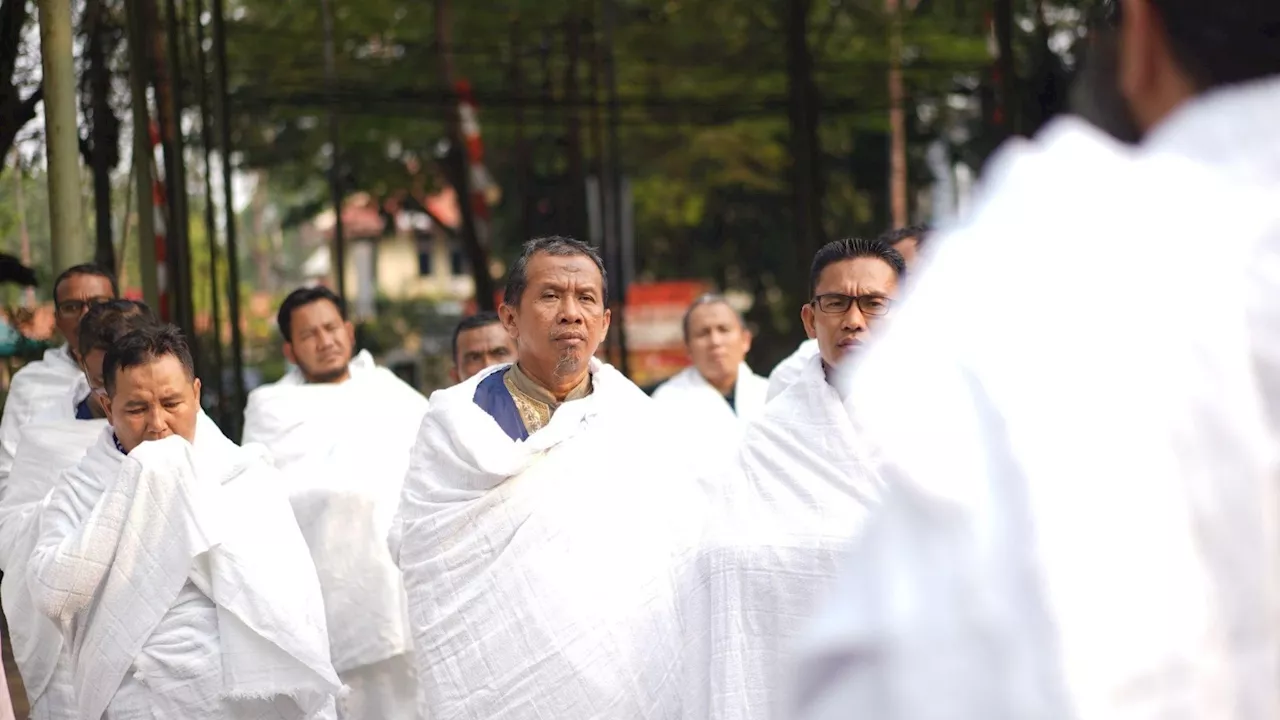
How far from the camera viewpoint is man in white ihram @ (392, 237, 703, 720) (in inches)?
229

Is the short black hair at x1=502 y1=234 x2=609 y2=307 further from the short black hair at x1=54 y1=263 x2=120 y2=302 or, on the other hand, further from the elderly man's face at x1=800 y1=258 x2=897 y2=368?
the short black hair at x1=54 y1=263 x2=120 y2=302

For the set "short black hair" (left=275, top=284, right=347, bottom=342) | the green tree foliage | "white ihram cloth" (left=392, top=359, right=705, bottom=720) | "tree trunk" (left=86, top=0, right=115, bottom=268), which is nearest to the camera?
"white ihram cloth" (left=392, top=359, right=705, bottom=720)

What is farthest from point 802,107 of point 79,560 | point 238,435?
point 79,560

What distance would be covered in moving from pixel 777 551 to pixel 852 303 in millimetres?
802

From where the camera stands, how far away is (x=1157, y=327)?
1366 mm

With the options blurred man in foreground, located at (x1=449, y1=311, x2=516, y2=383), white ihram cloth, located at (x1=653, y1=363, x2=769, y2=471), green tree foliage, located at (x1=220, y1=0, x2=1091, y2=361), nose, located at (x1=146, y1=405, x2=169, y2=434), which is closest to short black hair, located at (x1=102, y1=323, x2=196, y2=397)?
nose, located at (x1=146, y1=405, x2=169, y2=434)

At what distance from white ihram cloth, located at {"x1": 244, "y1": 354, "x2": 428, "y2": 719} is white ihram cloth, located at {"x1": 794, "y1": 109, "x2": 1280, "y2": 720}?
667cm

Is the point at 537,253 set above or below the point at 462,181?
below

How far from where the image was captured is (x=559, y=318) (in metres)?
6.08

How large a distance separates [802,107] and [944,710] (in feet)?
42.7

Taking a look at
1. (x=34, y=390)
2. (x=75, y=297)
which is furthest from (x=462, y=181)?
(x=34, y=390)

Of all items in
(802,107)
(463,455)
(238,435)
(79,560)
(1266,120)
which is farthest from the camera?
(802,107)

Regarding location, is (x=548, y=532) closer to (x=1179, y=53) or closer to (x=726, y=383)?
(x=726, y=383)

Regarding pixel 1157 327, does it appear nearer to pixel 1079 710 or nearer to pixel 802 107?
pixel 1079 710
